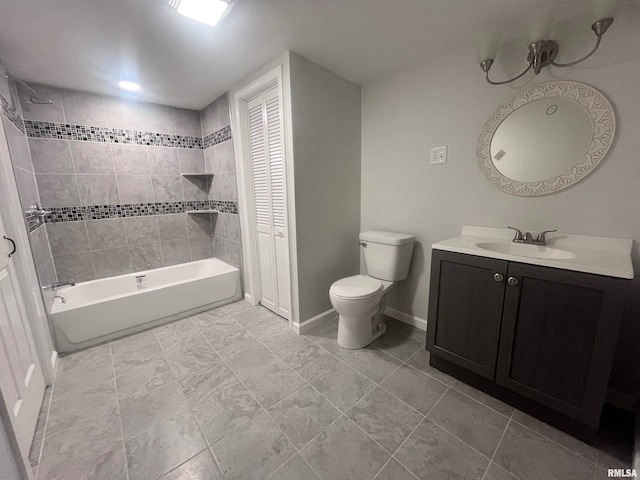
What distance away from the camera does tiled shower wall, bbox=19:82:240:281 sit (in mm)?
2287

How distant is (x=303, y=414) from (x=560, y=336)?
1291 millimetres

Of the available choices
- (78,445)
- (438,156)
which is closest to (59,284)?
(78,445)

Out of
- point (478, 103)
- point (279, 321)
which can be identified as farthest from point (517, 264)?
point (279, 321)

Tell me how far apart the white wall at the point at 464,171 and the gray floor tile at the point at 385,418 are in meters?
0.93

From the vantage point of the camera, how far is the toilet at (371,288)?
5.99 feet

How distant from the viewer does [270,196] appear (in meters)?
2.26

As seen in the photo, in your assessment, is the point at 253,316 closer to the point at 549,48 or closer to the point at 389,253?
the point at 389,253

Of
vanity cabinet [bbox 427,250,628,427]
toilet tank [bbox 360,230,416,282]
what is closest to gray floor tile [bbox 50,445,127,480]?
vanity cabinet [bbox 427,250,628,427]

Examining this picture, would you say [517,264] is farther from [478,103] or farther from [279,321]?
[279,321]

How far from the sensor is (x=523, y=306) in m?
1.25

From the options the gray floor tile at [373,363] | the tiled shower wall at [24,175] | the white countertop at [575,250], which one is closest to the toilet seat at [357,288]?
the gray floor tile at [373,363]

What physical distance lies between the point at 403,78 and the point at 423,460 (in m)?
2.40

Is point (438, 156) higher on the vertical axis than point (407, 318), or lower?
higher

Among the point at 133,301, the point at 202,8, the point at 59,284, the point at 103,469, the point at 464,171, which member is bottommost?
the point at 103,469
